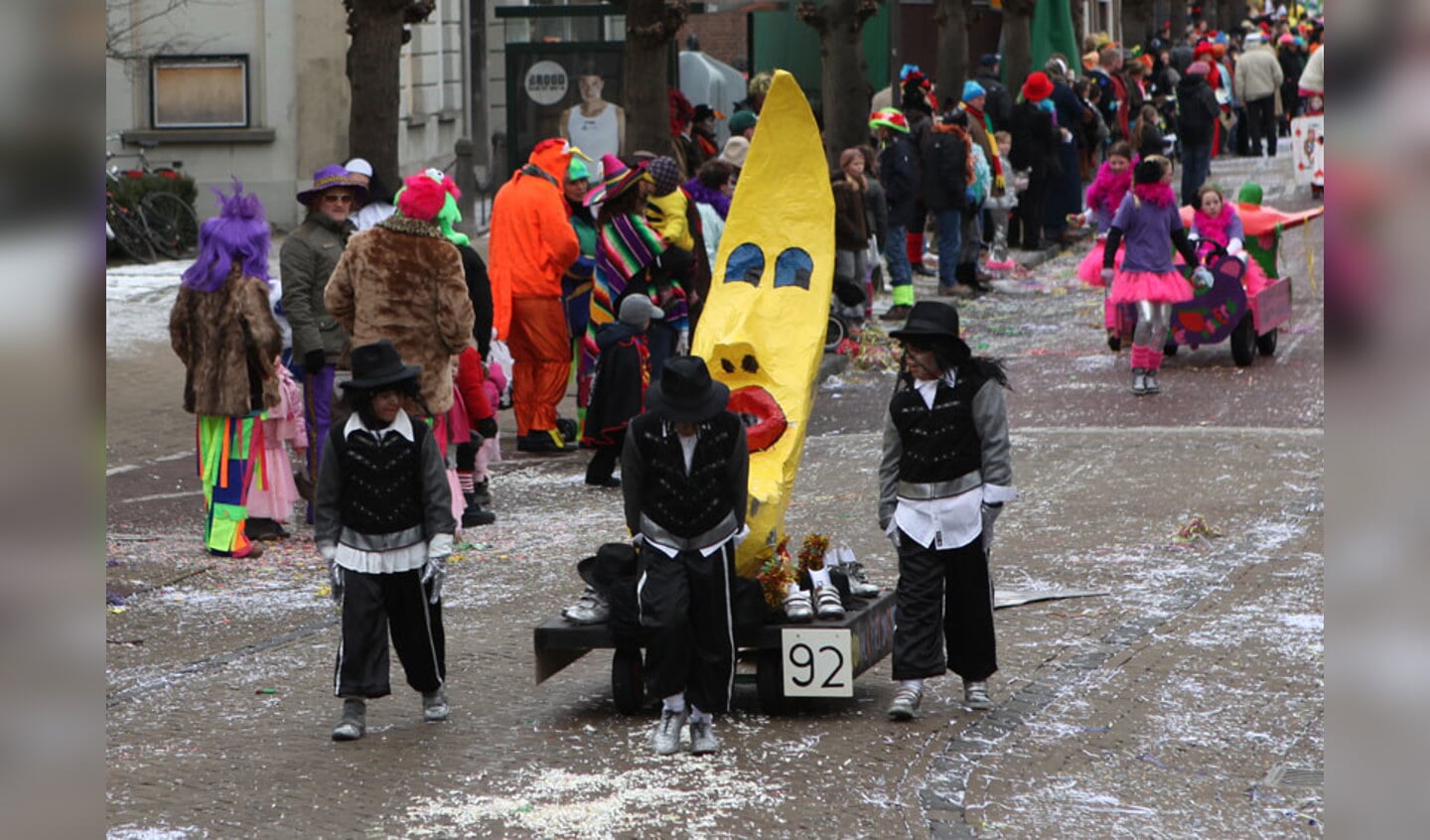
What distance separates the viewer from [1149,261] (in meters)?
15.4

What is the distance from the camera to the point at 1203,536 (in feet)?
34.8

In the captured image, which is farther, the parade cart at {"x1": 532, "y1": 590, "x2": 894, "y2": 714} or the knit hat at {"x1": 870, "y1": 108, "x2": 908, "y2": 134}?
the knit hat at {"x1": 870, "y1": 108, "x2": 908, "y2": 134}

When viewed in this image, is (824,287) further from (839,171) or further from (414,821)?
(839,171)

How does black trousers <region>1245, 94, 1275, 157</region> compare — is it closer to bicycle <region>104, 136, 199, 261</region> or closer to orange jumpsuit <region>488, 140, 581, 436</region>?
bicycle <region>104, 136, 199, 261</region>

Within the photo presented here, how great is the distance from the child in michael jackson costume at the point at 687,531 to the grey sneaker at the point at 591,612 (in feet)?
1.08

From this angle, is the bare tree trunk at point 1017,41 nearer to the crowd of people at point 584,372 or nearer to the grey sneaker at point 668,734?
the crowd of people at point 584,372

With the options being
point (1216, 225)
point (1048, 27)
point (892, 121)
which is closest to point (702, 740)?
point (1216, 225)

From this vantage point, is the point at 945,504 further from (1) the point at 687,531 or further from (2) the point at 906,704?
(1) the point at 687,531

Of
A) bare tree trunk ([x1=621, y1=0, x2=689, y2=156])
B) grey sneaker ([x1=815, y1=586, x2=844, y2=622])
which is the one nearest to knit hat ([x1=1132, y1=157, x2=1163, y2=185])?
bare tree trunk ([x1=621, y1=0, x2=689, y2=156])

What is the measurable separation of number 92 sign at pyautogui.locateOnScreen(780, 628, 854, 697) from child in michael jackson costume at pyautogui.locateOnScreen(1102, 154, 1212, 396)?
344 inches

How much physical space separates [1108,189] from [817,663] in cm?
1372

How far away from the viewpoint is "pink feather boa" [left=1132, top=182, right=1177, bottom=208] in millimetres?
15055

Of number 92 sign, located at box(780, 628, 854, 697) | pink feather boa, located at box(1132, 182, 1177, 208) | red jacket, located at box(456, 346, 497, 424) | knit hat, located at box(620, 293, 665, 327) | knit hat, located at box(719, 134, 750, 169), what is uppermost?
knit hat, located at box(719, 134, 750, 169)
